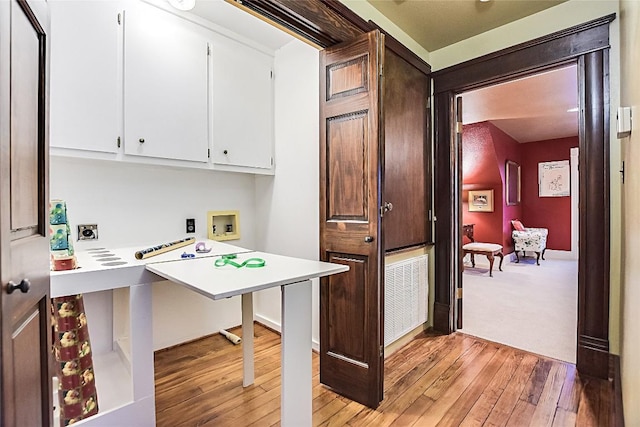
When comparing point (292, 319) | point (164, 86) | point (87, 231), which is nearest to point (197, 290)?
point (292, 319)

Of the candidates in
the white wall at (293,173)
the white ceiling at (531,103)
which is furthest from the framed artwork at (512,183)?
the white wall at (293,173)

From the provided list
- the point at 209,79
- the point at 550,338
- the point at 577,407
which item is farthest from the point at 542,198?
the point at 209,79

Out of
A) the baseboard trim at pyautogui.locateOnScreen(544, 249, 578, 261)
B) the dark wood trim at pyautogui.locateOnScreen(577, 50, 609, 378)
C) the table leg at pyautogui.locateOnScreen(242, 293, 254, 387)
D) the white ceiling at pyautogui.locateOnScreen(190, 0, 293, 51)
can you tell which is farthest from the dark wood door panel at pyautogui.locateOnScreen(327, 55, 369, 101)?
the baseboard trim at pyautogui.locateOnScreen(544, 249, 578, 261)

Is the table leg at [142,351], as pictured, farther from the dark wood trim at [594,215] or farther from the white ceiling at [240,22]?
the dark wood trim at [594,215]

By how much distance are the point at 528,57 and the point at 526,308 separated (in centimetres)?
256

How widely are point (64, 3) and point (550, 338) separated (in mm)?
4071

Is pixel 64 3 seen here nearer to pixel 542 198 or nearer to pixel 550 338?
pixel 550 338

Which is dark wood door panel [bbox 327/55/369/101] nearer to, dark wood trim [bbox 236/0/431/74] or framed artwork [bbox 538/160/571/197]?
dark wood trim [bbox 236/0/431/74]

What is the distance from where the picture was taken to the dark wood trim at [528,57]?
1994mm

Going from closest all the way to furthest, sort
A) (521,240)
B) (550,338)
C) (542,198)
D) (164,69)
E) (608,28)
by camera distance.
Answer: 1. (608,28)
2. (164,69)
3. (550,338)
4. (521,240)
5. (542,198)

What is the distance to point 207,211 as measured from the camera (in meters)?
2.60

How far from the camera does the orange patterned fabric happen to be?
1.39 m

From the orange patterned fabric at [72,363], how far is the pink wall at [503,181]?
5.96 m

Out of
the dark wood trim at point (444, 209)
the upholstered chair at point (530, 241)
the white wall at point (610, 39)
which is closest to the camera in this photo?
the white wall at point (610, 39)
